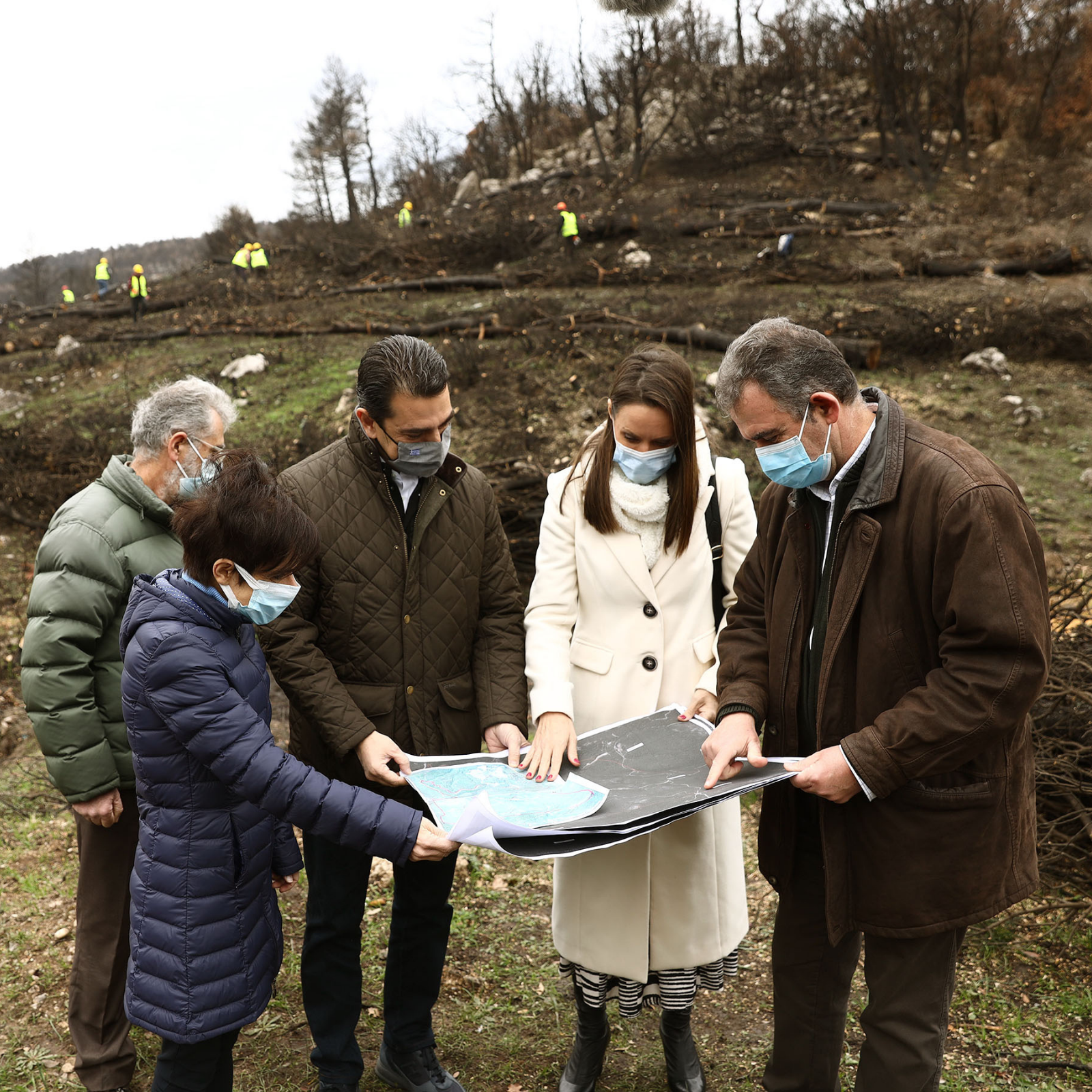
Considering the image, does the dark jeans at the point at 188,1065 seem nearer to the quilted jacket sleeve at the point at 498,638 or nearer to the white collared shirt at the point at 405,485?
the quilted jacket sleeve at the point at 498,638

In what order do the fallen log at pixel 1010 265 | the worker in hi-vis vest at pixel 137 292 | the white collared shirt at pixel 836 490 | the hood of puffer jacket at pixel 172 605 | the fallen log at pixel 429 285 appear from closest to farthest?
1. the white collared shirt at pixel 836 490
2. the hood of puffer jacket at pixel 172 605
3. the fallen log at pixel 1010 265
4. the fallen log at pixel 429 285
5. the worker in hi-vis vest at pixel 137 292

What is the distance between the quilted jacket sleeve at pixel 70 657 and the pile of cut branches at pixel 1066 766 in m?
3.58

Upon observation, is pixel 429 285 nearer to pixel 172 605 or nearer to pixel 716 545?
pixel 716 545

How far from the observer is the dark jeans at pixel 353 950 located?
267cm

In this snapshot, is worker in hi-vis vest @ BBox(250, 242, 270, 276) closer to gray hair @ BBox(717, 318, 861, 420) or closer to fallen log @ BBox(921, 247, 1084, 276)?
fallen log @ BBox(921, 247, 1084, 276)

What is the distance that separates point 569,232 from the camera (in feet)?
54.5

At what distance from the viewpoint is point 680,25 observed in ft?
86.0

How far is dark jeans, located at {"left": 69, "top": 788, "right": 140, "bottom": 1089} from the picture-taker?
2.85m

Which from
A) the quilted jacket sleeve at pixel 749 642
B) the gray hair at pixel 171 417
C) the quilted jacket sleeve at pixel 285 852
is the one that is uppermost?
the gray hair at pixel 171 417

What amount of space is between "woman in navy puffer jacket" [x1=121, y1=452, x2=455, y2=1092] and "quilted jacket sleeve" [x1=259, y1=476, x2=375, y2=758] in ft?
0.91

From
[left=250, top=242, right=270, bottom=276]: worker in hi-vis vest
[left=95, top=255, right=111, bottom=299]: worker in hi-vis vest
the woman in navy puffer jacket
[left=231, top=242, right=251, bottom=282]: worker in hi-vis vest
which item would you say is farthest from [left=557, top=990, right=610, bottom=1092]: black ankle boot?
[left=95, top=255, right=111, bottom=299]: worker in hi-vis vest

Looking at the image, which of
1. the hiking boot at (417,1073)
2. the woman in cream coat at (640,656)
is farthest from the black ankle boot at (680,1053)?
the hiking boot at (417,1073)

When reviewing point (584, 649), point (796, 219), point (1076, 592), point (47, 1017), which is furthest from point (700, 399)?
point (796, 219)

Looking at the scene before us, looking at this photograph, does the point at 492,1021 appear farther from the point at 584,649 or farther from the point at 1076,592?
the point at 1076,592
